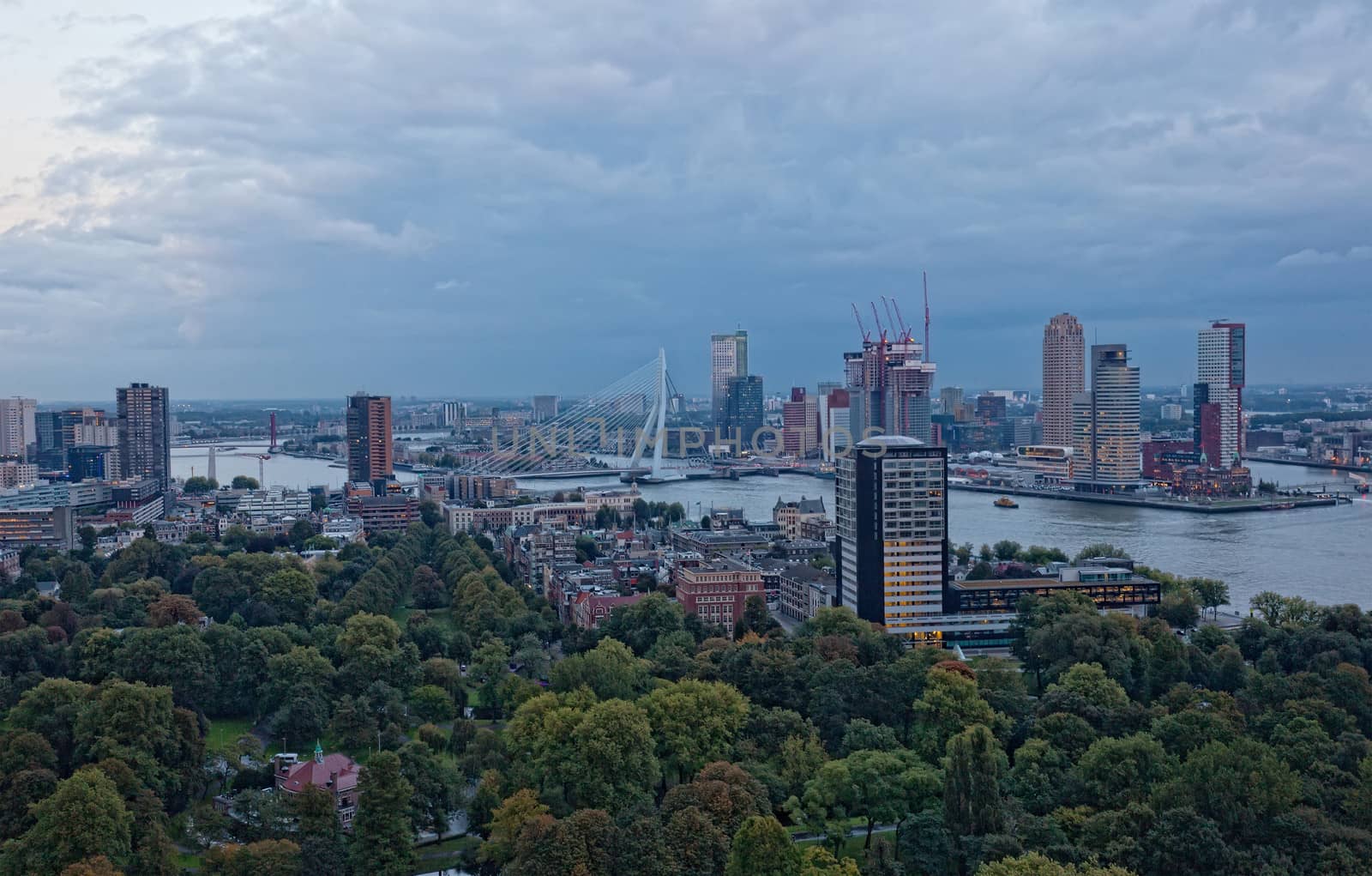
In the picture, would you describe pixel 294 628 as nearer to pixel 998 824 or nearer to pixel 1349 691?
pixel 998 824

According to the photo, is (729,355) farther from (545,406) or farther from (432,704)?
(432,704)

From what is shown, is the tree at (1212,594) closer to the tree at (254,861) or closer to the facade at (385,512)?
the tree at (254,861)

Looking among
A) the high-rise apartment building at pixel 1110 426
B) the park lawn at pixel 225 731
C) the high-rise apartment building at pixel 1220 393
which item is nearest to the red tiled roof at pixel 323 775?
the park lawn at pixel 225 731

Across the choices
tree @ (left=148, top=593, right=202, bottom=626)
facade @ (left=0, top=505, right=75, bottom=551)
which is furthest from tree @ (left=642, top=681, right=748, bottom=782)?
facade @ (left=0, top=505, right=75, bottom=551)

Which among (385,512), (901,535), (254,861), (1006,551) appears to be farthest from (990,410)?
(254,861)

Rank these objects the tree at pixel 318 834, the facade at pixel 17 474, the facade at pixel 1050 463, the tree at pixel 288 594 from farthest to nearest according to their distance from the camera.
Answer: the facade at pixel 1050 463 → the facade at pixel 17 474 → the tree at pixel 288 594 → the tree at pixel 318 834

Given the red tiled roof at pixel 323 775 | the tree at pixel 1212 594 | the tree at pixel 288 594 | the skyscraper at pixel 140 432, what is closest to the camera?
the red tiled roof at pixel 323 775
